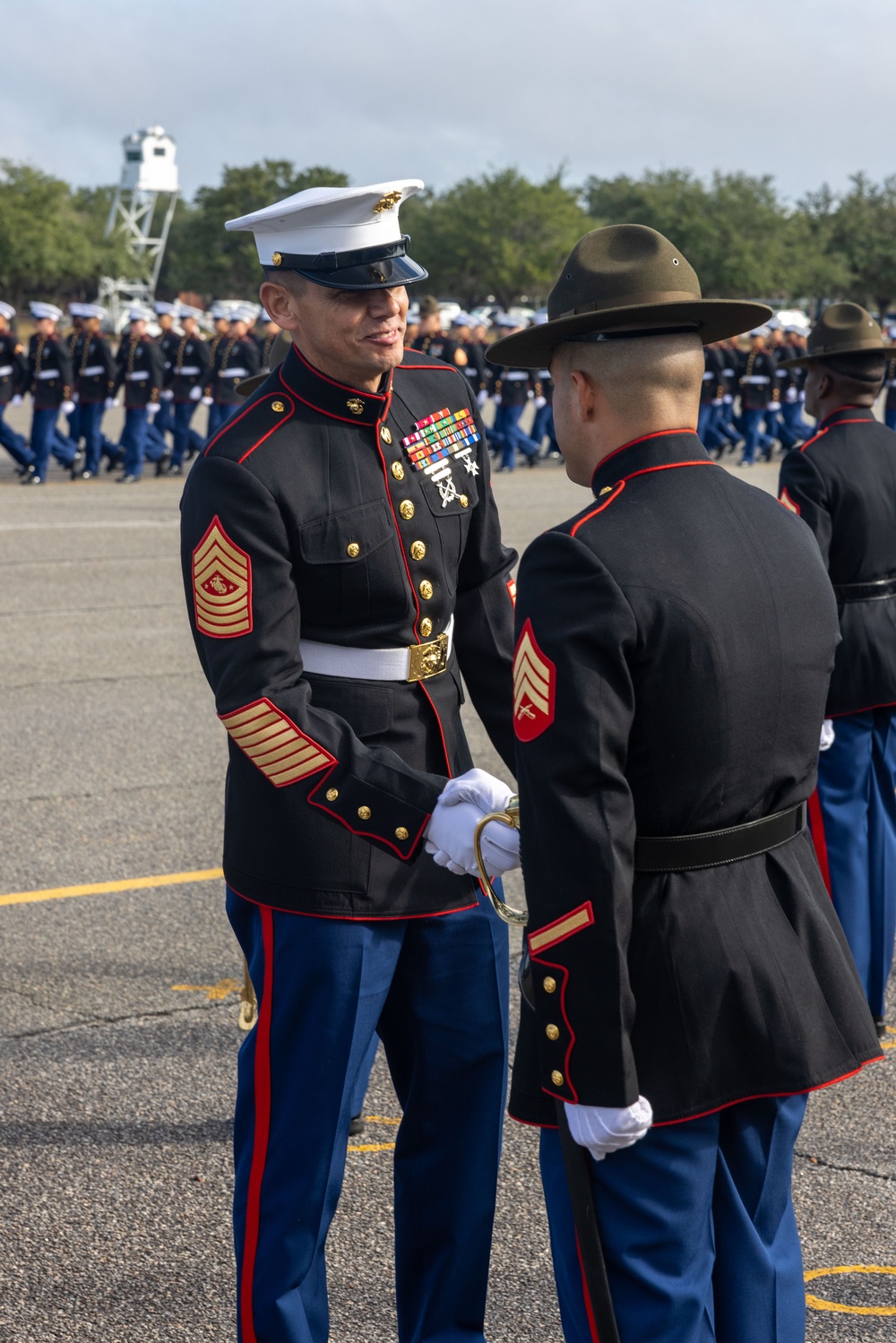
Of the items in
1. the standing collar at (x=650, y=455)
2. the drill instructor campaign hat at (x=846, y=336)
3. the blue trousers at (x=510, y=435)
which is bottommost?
the blue trousers at (x=510, y=435)

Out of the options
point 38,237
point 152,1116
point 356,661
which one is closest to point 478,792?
point 356,661

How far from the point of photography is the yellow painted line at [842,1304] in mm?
2965

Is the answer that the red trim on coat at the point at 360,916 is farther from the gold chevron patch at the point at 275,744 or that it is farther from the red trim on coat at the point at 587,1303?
the red trim on coat at the point at 587,1303

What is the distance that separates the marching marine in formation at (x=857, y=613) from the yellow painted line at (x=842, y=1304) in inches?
48.6

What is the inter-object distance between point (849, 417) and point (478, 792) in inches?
91.9

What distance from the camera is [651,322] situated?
80.7 inches

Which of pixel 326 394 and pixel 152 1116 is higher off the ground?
pixel 326 394

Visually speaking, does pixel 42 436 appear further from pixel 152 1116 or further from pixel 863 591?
pixel 152 1116

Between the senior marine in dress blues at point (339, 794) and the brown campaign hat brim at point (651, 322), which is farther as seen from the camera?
the senior marine in dress blues at point (339, 794)

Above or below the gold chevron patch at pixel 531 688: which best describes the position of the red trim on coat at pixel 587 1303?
below

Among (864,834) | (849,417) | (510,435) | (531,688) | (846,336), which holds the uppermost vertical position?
(846,336)

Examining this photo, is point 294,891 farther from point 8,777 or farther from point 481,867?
Result: point 8,777

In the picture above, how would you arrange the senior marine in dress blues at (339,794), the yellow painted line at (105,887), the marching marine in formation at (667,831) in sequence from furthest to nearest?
the yellow painted line at (105,887) < the senior marine in dress blues at (339,794) < the marching marine in formation at (667,831)

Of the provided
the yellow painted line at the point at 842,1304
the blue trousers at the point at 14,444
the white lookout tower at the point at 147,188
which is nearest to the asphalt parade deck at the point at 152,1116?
the yellow painted line at the point at 842,1304
